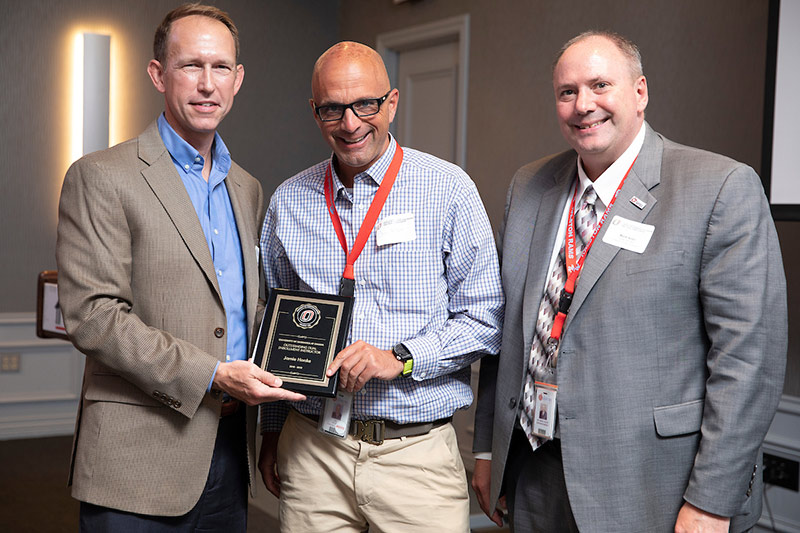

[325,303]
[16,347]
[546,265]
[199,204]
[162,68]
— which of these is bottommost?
[16,347]

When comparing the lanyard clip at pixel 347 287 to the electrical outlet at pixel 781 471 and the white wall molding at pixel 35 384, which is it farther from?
the white wall molding at pixel 35 384

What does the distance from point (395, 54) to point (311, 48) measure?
84 centimetres

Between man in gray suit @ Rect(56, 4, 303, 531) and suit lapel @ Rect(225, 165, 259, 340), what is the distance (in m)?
0.01

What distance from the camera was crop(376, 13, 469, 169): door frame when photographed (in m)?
4.86

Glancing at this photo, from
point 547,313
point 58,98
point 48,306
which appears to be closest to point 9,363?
point 58,98

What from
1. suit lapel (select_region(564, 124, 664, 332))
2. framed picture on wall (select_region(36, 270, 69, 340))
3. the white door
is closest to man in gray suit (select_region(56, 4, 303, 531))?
suit lapel (select_region(564, 124, 664, 332))

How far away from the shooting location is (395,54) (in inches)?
223

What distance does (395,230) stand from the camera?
6.33 feet

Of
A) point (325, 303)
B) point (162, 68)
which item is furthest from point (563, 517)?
point (162, 68)

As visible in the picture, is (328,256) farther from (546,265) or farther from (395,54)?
(395,54)

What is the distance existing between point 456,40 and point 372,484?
3813mm

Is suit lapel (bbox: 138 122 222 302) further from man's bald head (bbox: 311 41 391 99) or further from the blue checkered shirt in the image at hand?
man's bald head (bbox: 311 41 391 99)

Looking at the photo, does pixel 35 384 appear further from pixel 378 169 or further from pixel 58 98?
pixel 378 169

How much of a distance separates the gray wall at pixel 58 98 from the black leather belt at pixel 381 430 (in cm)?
424
